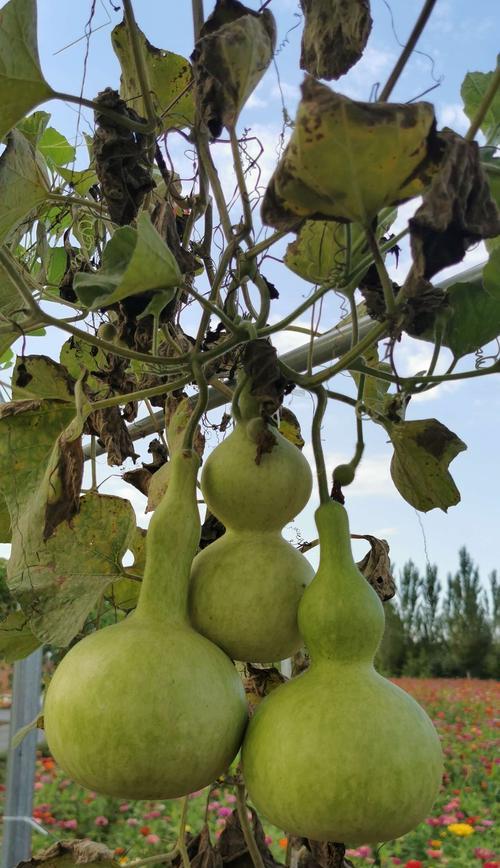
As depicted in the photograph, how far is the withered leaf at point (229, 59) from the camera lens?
520 mm

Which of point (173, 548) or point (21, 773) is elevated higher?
point (173, 548)

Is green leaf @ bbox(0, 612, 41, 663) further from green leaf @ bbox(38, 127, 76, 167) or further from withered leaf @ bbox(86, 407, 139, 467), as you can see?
green leaf @ bbox(38, 127, 76, 167)

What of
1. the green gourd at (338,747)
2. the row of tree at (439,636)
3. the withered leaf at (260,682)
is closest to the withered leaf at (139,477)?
the withered leaf at (260,682)

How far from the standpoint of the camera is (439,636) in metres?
7.70

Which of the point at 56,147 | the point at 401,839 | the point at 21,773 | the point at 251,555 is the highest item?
the point at 56,147

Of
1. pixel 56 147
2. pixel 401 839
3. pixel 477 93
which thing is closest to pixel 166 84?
pixel 477 93

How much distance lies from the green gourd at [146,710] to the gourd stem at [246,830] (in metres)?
0.26

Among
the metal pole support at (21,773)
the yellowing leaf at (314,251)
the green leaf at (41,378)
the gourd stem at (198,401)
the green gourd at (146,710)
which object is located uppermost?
the yellowing leaf at (314,251)

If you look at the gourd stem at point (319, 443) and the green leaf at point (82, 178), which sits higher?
the green leaf at point (82, 178)

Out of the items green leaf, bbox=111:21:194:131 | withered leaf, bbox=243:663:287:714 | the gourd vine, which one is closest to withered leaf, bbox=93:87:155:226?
the gourd vine

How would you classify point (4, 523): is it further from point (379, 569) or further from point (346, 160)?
point (346, 160)

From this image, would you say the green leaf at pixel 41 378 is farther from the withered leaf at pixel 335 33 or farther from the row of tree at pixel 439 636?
the row of tree at pixel 439 636

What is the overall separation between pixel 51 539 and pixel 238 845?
0.37 meters

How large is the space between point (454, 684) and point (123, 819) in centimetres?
391
